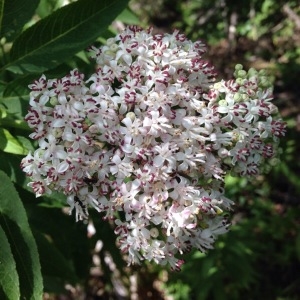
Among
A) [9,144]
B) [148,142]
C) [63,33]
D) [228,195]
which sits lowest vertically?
[228,195]

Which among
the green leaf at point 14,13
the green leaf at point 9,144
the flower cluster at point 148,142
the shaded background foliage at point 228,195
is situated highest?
the green leaf at point 14,13

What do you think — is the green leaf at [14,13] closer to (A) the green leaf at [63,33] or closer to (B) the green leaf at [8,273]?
(A) the green leaf at [63,33]

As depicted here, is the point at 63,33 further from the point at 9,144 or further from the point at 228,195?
the point at 228,195

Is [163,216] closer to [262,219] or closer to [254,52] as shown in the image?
[262,219]

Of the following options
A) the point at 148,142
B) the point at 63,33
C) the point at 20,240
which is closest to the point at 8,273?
the point at 20,240

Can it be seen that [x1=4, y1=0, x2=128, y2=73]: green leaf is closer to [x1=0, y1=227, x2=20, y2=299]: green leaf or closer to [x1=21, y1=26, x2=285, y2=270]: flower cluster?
[x1=21, y1=26, x2=285, y2=270]: flower cluster

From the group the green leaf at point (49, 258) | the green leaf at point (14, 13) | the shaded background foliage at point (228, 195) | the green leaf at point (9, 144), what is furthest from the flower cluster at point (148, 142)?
the green leaf at point (49, 258)

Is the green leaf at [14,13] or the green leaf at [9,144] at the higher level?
the green leaf at [14,13]

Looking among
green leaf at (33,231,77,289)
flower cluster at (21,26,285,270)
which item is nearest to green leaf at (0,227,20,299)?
flower cluster at (21,26,285,270)
